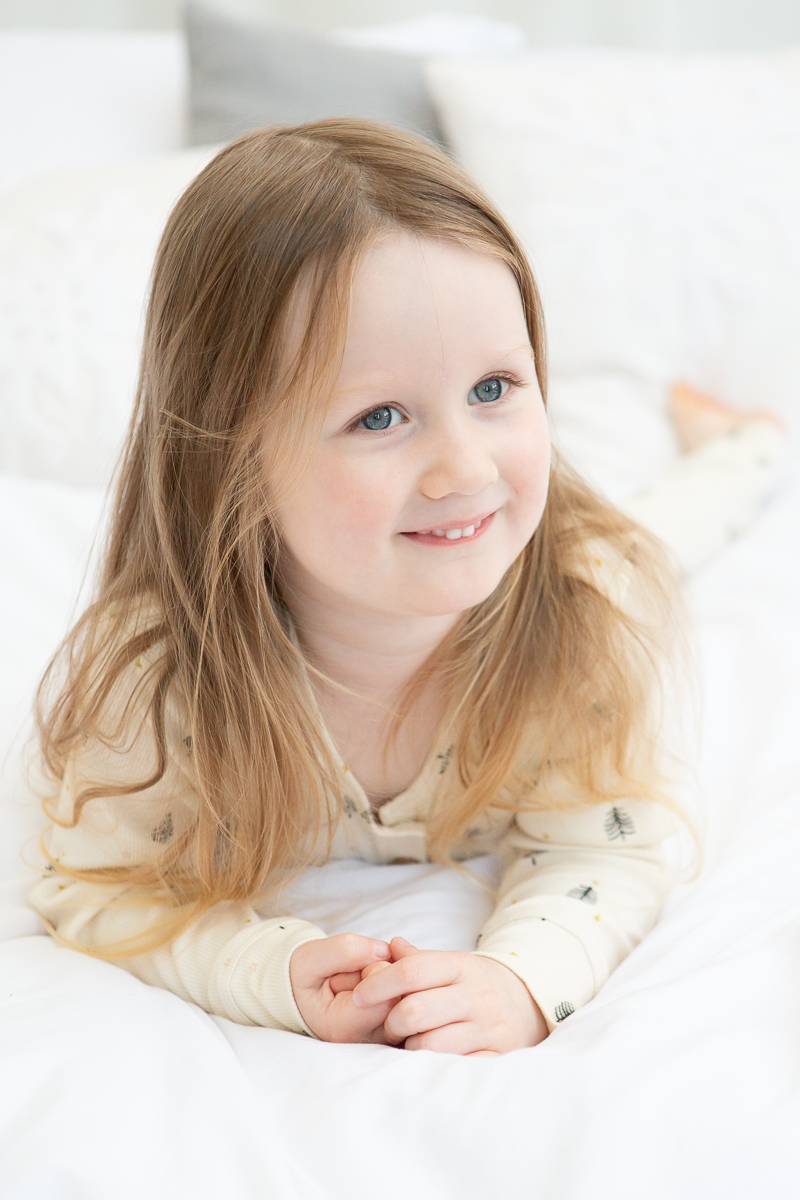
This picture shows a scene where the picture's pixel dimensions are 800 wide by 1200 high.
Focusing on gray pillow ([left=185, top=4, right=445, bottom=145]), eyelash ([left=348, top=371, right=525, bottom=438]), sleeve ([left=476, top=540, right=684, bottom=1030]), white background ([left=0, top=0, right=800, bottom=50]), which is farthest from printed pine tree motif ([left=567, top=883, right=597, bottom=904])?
white background ([left=0, top=0, right=800, bottom=50])

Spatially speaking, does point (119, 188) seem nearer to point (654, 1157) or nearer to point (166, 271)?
point (166, 271)

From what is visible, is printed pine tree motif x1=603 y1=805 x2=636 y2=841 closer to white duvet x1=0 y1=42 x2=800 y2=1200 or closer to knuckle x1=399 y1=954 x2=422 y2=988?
white duvet x1=0 y1=42 x2=800 y2=1200

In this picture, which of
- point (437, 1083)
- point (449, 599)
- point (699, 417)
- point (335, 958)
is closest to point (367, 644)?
point (449, 599)

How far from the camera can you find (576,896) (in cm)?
74

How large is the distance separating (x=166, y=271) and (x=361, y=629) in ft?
0.91

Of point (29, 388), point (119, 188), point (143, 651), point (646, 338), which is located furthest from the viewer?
point (646, 338)

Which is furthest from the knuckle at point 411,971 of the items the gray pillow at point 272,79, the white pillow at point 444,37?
the white pillow at point 444,37

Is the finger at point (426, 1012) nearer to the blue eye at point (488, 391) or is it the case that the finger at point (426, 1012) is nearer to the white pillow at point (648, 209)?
the blue eye at point (488, 391)

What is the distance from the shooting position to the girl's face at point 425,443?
0.60 m

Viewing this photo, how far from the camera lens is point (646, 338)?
56.3 inches

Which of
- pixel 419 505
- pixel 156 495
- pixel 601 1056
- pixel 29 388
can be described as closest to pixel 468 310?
pixel 419 505

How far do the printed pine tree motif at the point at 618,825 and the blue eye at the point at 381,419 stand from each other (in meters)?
0.36

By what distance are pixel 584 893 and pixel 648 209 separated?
1.02 m

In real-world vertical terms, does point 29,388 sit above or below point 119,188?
below
